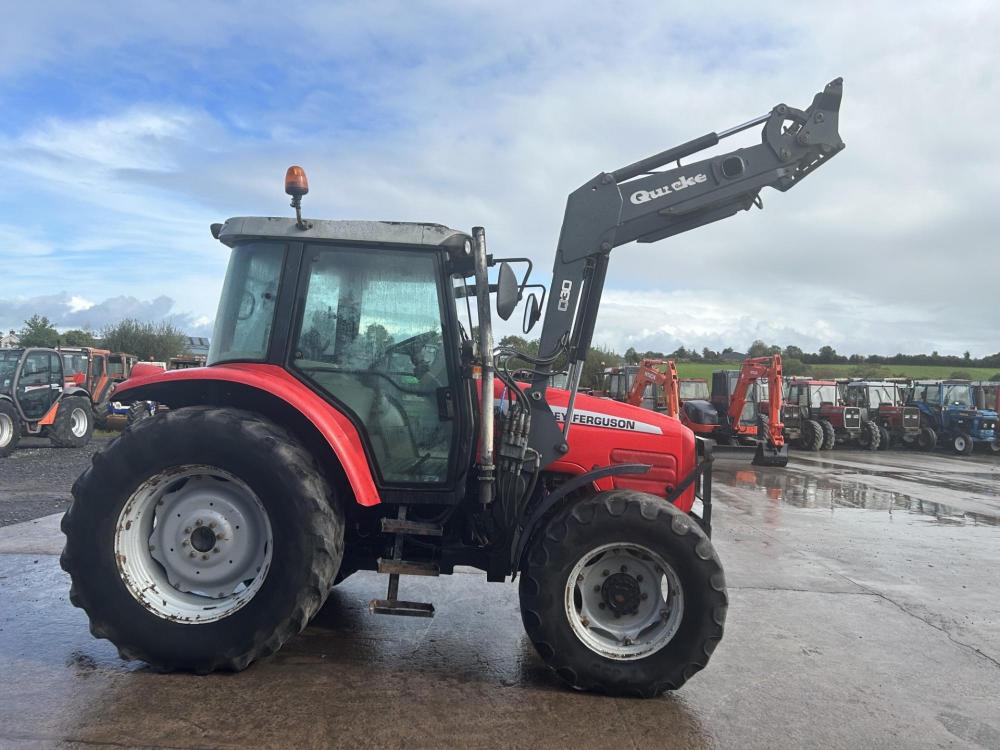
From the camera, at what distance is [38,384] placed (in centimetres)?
1555

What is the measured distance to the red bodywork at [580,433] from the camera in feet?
12.5

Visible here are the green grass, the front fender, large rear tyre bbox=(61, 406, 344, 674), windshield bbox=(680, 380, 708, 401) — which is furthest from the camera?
the green grass

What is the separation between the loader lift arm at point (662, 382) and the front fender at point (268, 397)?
616 inches

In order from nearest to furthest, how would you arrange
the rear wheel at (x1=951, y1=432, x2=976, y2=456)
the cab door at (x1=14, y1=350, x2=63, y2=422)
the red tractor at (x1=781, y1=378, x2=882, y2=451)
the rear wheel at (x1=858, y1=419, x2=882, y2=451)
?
the cab door at (x1=14, y1=350, x2=63, y2=422) < the red tractor at (x1=781, y1=378, x2=882, y2=451) < the rear wheel at (x1=858, y1=419, x2=882, y2=451) < the rear wheel at (x1=951, y1=432, x2=976, y2=456)

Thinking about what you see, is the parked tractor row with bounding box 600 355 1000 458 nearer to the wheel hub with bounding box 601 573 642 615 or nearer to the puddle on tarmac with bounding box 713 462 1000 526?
the puddle on tarmac with bounding box 713 462 1000 526

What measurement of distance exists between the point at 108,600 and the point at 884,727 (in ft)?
12.7

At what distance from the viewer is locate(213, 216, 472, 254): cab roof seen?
406 cm

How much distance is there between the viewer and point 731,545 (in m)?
7.86

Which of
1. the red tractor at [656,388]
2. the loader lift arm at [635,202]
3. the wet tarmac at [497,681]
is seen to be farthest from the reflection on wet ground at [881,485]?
the loader lift arm at [635,202]

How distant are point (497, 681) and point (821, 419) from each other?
2224 centimetres

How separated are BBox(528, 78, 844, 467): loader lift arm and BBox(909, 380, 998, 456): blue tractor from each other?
23.8 m

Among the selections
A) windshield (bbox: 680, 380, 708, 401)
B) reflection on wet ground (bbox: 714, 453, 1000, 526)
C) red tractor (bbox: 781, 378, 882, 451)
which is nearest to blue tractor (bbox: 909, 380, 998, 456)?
red tractor (bbox: 781, 378, 882, 451)

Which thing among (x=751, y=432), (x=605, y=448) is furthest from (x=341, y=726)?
(x=751, y=432)

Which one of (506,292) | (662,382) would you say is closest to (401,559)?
(506,292)
